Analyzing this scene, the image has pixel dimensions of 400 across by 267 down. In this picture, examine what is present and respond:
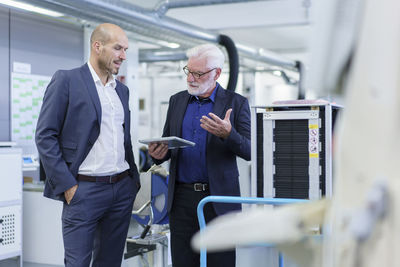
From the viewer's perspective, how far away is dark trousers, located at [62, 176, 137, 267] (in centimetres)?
258

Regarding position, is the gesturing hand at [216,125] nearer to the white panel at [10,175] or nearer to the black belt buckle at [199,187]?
the black belt buckle at [199,187]

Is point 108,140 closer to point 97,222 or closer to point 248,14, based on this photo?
point 97,222

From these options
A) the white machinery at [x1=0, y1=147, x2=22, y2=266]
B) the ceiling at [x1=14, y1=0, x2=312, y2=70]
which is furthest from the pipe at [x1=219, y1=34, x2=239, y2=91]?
the white machinery at [x1=0, y1=147, x2=22, y2=266]

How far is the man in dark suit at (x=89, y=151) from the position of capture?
256 cm

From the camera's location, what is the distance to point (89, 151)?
2.62 metres

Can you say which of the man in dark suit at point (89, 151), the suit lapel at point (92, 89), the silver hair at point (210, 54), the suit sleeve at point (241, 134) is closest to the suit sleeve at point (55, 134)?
the man in dark suit at point (89, 151)

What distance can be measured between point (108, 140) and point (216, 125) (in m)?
0.61

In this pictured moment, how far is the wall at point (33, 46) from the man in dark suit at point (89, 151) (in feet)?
8.87

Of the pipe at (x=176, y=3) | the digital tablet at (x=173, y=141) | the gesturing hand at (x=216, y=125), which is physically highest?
the pipe at (x=176, y=3)

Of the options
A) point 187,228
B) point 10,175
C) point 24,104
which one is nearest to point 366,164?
point 187,228

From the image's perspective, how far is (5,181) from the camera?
13.2 feet

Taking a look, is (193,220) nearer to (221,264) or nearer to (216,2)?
(221,264)

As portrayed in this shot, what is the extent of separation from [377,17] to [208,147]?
189 centimetres

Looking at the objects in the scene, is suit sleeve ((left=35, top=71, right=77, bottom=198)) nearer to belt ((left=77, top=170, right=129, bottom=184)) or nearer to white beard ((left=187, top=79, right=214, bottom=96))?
belt ((left=77, top=170, right=129, bottom=184))
